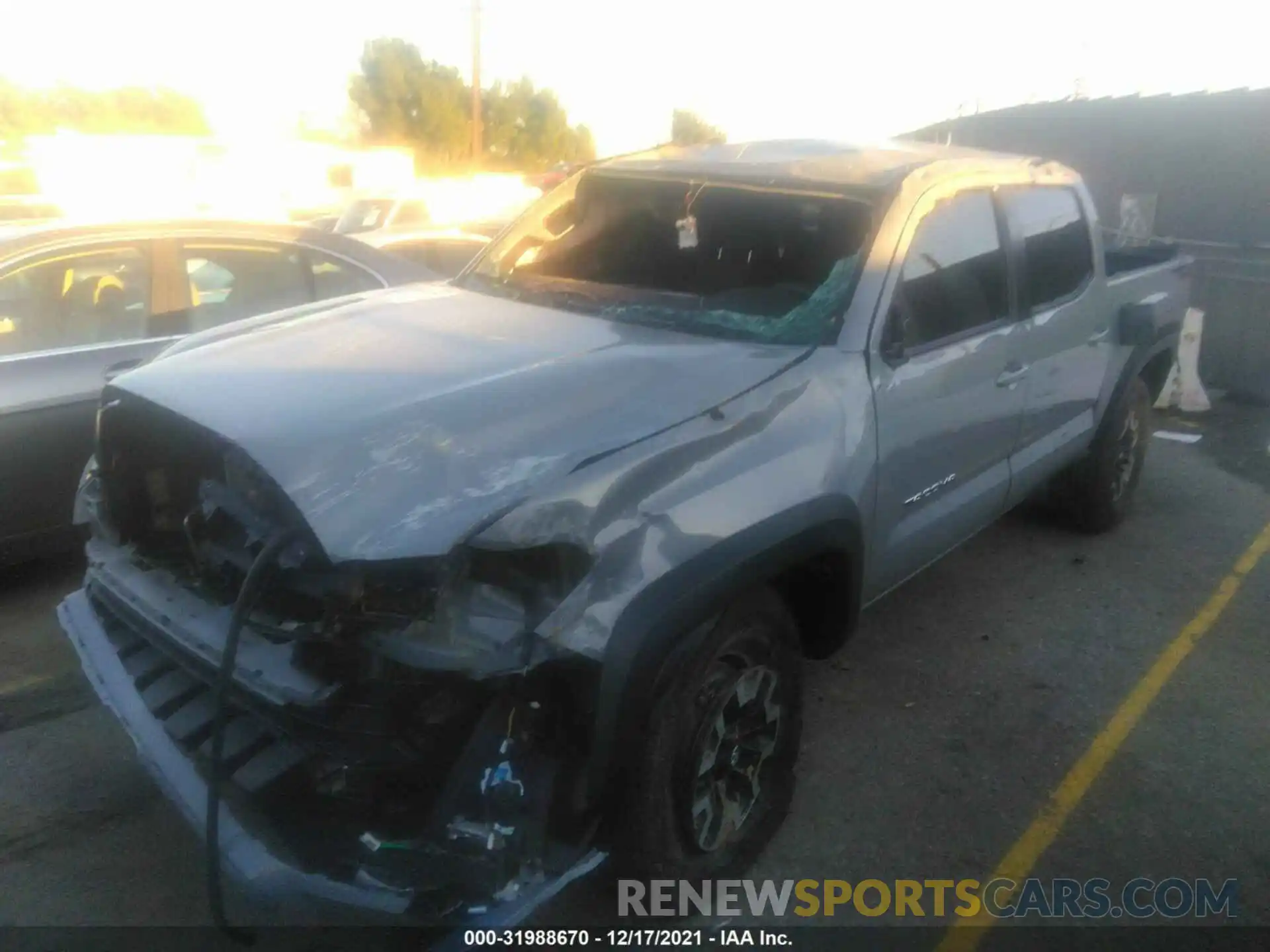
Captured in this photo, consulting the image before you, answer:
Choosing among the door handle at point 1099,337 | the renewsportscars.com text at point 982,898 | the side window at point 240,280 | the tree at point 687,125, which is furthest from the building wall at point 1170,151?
the tree at point 687,125

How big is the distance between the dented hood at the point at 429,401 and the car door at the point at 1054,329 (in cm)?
156

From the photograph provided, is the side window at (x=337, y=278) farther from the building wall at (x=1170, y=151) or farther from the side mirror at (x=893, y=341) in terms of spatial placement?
the building wall at (x=1170, y=151)

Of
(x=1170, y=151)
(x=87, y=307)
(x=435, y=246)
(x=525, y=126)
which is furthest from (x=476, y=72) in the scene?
(x=87, y=307)

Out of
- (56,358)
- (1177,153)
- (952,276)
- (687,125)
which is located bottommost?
(56,358)

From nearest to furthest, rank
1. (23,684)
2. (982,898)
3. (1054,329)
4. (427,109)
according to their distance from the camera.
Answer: (982,898), (23,684), (1054,329), (427,109)

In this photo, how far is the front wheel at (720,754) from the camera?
2.51m

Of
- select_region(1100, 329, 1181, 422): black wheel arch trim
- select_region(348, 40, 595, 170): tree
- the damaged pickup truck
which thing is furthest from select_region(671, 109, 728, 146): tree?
the damaged pickup truck

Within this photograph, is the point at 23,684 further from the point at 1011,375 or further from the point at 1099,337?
the point at 1099,337

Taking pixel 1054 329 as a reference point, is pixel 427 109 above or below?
above

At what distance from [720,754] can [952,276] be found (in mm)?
1873

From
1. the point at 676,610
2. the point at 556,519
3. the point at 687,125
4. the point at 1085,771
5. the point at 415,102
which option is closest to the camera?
the point at 556,519

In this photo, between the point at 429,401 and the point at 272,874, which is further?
the point at 429,401

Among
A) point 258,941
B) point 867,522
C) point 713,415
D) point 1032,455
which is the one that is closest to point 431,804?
point 258,941

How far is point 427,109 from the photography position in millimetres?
57156
